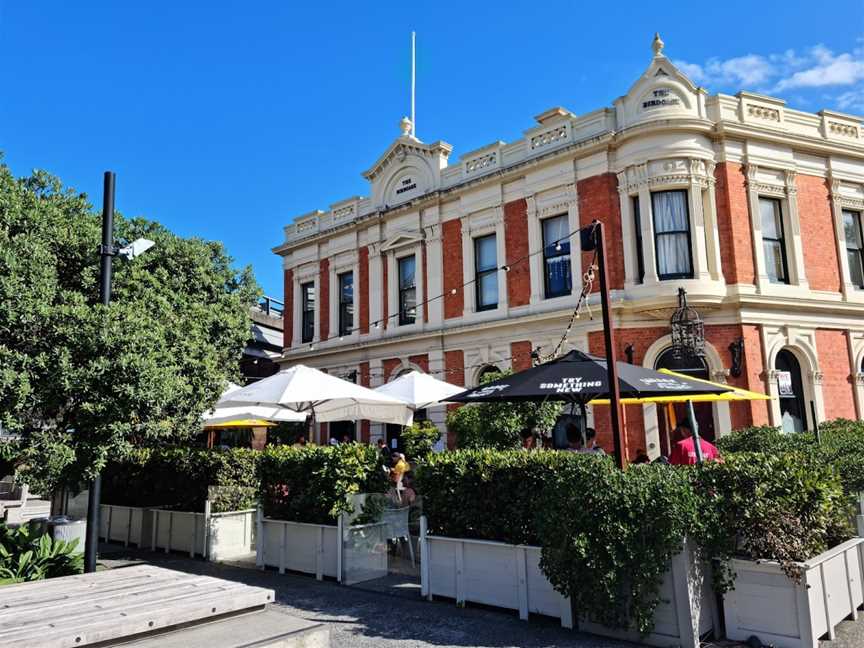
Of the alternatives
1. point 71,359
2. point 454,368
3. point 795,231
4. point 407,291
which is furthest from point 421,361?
point 71,359

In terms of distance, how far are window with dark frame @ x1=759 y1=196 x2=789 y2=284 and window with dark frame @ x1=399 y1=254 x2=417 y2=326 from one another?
10300 millimetres

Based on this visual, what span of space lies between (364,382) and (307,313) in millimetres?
4596

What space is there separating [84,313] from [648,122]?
1378 cm

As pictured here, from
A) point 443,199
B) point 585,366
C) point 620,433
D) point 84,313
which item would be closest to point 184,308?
point 84,313

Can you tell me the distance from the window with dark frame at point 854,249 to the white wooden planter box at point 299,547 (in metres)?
16.3

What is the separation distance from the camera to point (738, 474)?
575cm

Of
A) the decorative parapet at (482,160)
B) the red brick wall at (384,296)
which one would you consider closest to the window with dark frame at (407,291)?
the red brick wall at (384,296)

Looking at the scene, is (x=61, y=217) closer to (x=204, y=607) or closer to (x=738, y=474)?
(x=204, y=607)

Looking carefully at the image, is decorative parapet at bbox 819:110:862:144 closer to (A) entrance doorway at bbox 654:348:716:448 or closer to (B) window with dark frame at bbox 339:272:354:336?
(A) entrance doorway at bbox 654:348:716:448

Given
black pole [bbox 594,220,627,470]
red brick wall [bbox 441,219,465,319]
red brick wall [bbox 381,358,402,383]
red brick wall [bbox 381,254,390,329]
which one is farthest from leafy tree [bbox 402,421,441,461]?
black pole [bbox 594,220,627,470]

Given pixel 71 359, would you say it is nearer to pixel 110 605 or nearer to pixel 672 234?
pixel 110 605

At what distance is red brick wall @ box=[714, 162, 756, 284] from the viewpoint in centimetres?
1606

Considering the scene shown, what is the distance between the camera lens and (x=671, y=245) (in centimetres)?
1631

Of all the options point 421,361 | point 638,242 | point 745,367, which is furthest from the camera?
point 421,361
